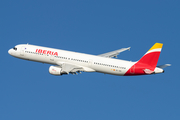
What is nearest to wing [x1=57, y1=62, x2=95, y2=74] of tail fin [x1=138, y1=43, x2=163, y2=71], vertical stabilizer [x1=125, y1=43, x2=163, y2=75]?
vertical stabilizer [x1=125, y1=43, x2=163, y2=75]

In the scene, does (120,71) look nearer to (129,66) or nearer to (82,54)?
(129,66)

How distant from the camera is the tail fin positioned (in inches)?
2990

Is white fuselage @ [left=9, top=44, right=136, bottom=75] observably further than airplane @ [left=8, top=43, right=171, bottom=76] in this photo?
Yes

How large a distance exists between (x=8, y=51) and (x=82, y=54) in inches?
836

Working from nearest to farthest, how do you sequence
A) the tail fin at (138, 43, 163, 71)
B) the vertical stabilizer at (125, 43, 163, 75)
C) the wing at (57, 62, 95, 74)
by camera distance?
the tail fin at (138, 43, 163, 71) → the vertical stabilizer at (125, 43, 163, 75) → the wing at (57, 62, 95, 74)

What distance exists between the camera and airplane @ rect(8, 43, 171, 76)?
77.0m

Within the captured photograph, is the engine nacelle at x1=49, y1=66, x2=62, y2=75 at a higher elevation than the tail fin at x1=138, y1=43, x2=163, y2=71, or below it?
below

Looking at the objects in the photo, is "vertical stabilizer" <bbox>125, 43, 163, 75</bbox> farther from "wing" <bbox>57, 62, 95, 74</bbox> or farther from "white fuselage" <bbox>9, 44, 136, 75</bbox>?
"wing" <bbox>57, 62, 95, 74</bbox>

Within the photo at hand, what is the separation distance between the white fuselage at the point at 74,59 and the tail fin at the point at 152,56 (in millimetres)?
3340

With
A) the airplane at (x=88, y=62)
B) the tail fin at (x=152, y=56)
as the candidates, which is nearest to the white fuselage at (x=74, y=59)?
the airplane at (x=88, y=62)

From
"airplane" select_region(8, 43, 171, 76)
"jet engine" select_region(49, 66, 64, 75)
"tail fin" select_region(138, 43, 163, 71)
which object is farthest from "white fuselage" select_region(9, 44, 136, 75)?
"tail fin" select_region(138, 43, 163, 71)

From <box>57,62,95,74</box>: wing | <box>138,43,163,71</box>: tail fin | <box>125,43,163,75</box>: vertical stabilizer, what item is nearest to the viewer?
<box>138,43,163,71</box>: tail fin

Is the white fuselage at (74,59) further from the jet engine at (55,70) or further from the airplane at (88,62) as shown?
the jet engine at (55,70)

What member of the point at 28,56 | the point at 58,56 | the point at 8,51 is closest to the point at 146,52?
the point at 58,56
